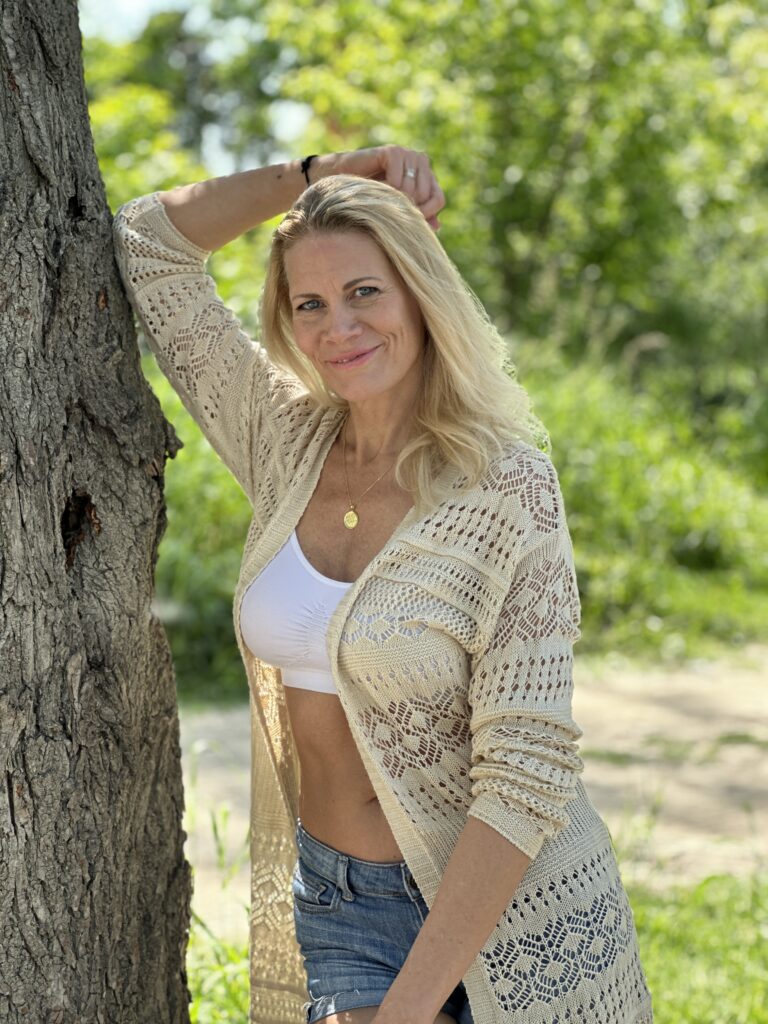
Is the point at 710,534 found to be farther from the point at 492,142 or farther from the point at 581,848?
the point at 581,848

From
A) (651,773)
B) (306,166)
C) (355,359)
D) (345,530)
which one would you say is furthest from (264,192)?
(651,773)

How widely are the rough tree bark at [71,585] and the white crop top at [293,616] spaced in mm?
217

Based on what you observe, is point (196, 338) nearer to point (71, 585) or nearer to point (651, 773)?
point (71, 585)

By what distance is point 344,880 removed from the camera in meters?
2.31

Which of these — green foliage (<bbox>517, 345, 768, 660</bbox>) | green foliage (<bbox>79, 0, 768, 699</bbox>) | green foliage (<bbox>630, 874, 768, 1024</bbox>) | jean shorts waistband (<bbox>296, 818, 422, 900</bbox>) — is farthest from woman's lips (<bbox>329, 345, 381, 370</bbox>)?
green foliage (<bbox>517, 345, 768, 660</bbox>)

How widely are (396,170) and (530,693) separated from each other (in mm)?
1038

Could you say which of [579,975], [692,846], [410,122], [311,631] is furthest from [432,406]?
[410,122]

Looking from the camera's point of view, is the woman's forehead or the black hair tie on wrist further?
the black hair tie on wrist

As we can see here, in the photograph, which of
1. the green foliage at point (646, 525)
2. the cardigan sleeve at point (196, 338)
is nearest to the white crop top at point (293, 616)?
the cardigan sleeve at point (196, 338)

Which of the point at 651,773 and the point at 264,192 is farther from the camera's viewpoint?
the point at 651,773

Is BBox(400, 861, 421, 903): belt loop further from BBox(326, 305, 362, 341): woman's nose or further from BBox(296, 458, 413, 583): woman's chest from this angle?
BBox(326, 305, 362, 341): woman's nose

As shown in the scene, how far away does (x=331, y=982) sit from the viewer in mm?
2271

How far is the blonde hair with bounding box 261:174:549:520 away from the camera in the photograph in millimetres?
2318

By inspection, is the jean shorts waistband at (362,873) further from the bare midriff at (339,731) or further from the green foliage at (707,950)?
the green foliage at (707,950)
